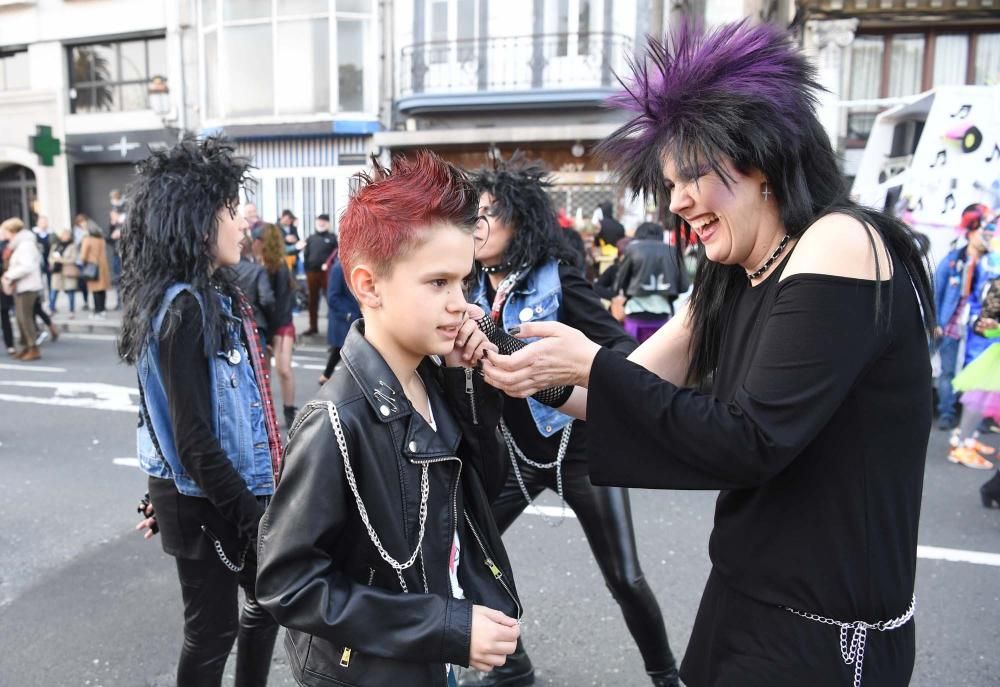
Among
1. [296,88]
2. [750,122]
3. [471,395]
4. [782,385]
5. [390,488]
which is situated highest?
[296,88]

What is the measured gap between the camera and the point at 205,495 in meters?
2.32

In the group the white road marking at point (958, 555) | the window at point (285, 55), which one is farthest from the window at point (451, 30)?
the white road marking at point (958, 555)

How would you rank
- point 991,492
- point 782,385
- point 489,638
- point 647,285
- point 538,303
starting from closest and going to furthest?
point 782,385 < point 489,638 < point 538,303 < point 991,492 < point 647,285

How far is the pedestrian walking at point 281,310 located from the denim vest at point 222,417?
4.16 metres

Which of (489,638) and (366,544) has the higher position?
(366,544)

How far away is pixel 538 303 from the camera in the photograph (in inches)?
118

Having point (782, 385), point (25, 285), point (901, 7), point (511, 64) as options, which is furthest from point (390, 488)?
point (511, 64)

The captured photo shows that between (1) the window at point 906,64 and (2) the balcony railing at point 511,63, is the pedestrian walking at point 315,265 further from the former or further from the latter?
(1) the window at point 906,64

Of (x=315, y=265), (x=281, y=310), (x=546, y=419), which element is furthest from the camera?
(x=315, y=265)

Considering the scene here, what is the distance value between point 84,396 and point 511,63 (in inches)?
462

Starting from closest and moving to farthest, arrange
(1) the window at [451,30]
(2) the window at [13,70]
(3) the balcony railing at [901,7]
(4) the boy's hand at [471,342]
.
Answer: (4) the boy's hand at [471,342] → (3) the balcony railing at [901,7] → (1) the window at [451,30] → (2) the window at [13,70]

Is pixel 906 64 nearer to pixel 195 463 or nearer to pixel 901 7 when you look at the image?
pixel 901 7

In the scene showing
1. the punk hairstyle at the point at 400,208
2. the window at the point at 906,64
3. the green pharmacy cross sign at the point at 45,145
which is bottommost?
the punk hairstyle at the point at 400,208

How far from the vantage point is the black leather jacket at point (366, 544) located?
58.4 inches
